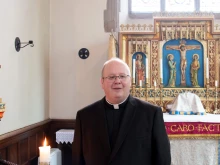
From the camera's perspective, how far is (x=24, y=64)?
4.24 metres

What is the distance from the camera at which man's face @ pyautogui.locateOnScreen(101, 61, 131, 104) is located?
81.5 inches

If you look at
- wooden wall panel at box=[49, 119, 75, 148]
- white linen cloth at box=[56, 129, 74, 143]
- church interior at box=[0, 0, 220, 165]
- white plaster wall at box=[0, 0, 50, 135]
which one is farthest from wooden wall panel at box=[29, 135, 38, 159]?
wooden wall panel at box=[49, 119, 75, 148]

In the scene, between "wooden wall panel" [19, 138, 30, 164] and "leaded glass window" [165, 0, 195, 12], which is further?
"leaded glass window" [165, 0, 195, 12]

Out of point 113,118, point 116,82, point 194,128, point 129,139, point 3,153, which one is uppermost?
point 116,82

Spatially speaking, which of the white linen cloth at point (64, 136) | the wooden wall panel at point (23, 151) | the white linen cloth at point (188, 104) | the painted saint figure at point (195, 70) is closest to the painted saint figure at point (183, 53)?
the painted saint figure at point (195, 70)

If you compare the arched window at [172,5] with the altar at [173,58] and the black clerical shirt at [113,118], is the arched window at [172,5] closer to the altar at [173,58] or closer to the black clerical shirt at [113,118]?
the altar at [173,58]

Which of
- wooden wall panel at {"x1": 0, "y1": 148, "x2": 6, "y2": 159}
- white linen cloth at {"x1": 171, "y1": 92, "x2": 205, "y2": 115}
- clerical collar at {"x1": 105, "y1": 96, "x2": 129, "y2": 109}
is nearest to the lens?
clerical collar at {"x1": 105, "y1": 96, "x2": 129, "y2": 109}

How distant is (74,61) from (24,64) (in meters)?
1.51

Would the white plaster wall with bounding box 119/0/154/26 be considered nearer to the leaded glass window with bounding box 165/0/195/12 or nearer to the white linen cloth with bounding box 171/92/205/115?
the leaded glass window with bounding box 165/0/195/12

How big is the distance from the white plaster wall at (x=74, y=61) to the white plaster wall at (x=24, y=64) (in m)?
0.22

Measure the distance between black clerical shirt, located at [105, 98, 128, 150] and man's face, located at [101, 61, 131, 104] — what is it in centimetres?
13

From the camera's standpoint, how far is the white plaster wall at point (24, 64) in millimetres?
3605

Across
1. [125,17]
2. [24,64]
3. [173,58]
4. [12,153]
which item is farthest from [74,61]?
[12,153]

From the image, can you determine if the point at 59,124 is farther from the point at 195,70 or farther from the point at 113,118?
the point at 113,118
